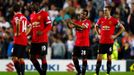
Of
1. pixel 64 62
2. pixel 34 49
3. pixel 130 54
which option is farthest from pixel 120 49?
pixel 34 49

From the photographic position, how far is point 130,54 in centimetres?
2456

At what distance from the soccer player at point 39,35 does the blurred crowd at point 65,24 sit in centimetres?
729

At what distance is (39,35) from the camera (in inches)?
674

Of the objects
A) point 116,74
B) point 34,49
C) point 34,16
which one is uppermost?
point 34,16

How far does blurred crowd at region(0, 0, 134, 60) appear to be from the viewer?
24656 mm

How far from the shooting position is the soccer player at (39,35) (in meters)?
17.1

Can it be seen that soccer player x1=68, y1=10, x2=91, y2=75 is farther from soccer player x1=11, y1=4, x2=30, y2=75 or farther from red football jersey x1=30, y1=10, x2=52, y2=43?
soccer player x1=11, y1=4, x2=30, y2=75

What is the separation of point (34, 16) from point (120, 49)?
7986 mm

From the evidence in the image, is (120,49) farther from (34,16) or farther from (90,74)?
(34,16)

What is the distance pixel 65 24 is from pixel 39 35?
9.07m

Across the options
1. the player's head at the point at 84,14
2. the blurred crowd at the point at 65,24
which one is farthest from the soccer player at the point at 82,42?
the blurred crowd at the point at 65,24

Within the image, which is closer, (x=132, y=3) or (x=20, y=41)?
(x=20, y=41)

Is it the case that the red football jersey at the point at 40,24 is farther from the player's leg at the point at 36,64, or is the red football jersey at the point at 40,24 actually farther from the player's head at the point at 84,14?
the player's head at the point at 84,14

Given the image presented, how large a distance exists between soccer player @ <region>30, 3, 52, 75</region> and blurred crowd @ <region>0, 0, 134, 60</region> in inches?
287
